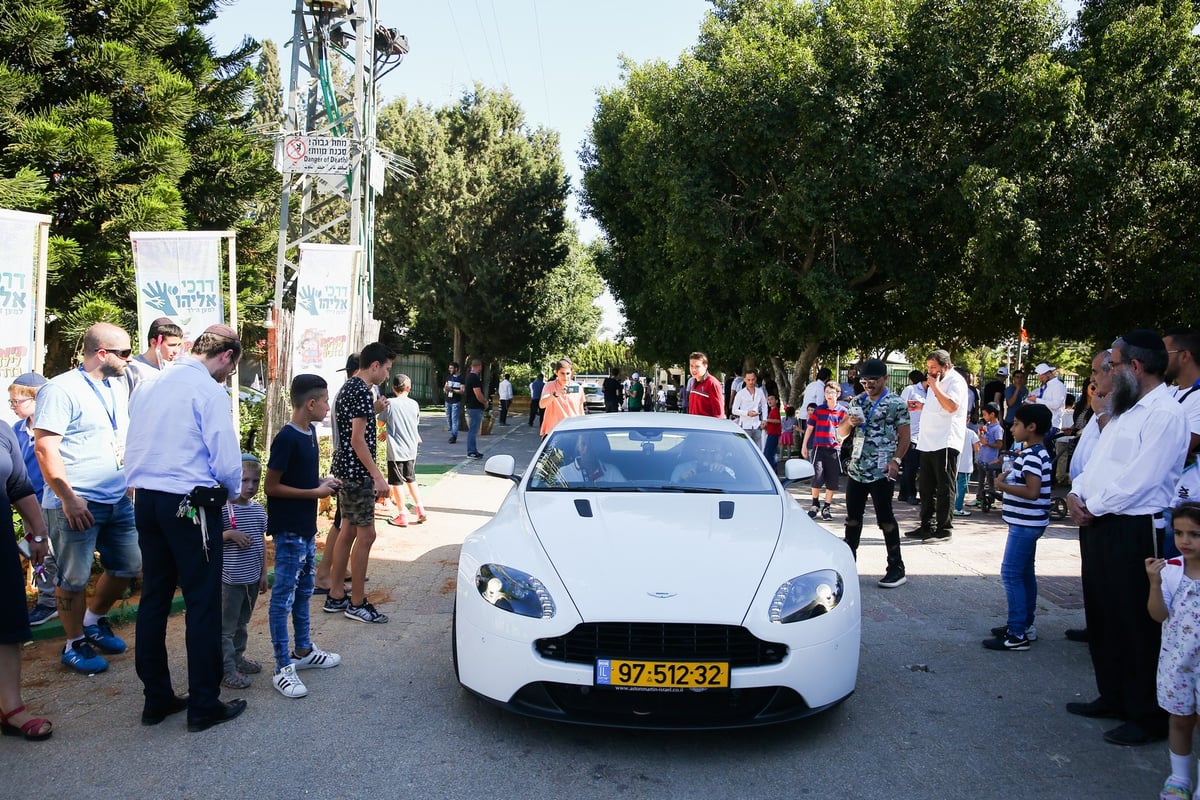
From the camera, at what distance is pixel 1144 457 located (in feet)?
13.5

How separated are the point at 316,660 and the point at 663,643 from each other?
2.21 metres

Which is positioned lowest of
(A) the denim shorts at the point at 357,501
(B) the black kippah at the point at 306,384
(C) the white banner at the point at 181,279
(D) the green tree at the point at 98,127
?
(A) the denim shorts at the point at 357,501

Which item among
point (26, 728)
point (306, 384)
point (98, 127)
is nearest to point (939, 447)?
point (306, 384)

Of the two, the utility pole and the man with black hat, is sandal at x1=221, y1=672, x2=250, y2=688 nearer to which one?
the man with black hat

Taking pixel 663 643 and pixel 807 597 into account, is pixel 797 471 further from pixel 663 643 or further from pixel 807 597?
pixel 663 643

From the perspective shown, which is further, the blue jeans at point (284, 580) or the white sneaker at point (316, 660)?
the white sneaker at point (316, 660)

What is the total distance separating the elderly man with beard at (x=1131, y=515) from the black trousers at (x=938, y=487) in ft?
16.1

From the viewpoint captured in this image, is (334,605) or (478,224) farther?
(478,224)

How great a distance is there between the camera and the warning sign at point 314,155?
1316 cm

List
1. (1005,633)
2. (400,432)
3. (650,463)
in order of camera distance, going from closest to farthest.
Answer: (650,463)
(1005,633)
(400,432)

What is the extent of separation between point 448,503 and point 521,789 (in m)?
7.81

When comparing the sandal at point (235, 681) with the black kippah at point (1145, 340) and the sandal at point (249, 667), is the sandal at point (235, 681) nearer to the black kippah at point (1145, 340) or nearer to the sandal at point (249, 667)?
the sandal at point (249, 667)

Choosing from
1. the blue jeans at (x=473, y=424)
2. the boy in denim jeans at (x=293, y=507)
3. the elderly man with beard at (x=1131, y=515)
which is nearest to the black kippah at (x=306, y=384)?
the boy in denim jeans at (x=293, y=507)

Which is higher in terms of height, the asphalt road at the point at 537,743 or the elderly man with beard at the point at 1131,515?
the elderly man with beard at the point at 1131,515
